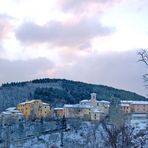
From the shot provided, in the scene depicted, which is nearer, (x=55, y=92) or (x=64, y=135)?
(x=64, y=135)

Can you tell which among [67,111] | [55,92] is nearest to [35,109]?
[67,111]

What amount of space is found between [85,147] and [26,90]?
107882 millimetres

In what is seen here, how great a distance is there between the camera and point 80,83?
188m

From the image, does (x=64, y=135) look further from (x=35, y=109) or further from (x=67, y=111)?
(x=35, y=109)

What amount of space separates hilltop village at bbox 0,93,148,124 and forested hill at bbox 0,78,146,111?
16979 mm

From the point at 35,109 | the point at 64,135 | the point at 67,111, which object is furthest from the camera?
the point at 35,109

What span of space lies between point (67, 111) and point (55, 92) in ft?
110

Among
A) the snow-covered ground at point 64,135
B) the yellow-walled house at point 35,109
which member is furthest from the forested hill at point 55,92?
the snow-covered ground at point 64,135

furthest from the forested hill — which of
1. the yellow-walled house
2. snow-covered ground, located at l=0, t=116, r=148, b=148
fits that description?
snow-covered ground, located at l=0, t=116, r=148, b=148

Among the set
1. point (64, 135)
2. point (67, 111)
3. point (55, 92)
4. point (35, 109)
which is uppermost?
point (55, 92)

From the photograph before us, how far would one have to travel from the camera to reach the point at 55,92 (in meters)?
169

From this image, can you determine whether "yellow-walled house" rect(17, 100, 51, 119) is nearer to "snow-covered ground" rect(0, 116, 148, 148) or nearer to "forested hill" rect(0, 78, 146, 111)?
"forested hill" rect(0, 78, 146, 111)

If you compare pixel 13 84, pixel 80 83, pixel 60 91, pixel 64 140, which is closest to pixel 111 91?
pixel 80 83

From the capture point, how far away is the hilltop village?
417 feet
